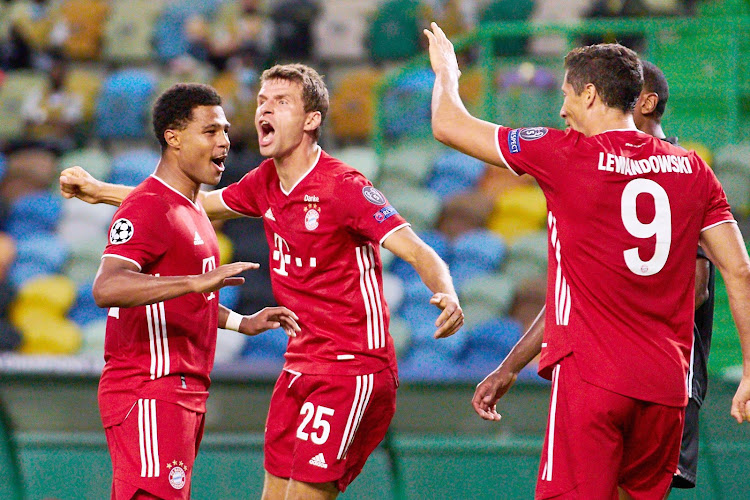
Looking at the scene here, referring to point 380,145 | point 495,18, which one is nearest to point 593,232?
point 380,145

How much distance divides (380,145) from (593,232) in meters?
7.38

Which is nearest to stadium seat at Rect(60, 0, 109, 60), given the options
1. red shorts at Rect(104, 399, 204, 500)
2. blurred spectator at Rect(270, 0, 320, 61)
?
blurred spectator at Rect(270, 0, 320, 61)

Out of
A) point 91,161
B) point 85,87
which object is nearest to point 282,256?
point 91,161

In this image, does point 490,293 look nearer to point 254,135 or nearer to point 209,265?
point 254,135

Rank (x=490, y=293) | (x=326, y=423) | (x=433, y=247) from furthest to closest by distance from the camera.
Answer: (x=433, y=247) < (x=490, y=293) < (x=326, y=423)

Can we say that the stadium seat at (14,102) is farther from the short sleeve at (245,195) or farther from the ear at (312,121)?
the ear at (312,121)

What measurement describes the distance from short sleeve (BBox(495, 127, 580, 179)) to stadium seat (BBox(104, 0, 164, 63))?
1060cm

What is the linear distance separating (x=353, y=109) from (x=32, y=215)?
3755mm

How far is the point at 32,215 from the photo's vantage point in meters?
11.6

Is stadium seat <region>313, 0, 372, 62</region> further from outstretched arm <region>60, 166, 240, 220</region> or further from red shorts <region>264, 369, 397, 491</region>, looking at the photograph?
red shorts <region>264, 369, 397, 491</region>

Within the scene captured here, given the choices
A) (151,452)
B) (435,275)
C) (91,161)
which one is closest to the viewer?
(435,275)

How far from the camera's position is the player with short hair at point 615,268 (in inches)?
150

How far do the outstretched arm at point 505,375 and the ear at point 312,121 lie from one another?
4.14 ft

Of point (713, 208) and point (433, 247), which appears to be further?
point (433, 247)
